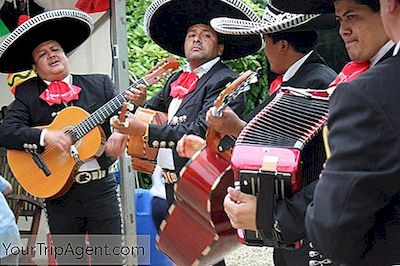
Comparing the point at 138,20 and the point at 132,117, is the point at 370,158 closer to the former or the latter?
the point at 132,117

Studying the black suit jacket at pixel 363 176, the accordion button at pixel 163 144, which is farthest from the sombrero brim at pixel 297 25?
the black suit jacket at pixel 363 176

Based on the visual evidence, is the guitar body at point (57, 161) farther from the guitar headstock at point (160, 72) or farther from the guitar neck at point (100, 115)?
the guitar headstock at point (160, 72)

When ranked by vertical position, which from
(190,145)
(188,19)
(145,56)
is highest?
(145,56)

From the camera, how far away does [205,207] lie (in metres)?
2.80

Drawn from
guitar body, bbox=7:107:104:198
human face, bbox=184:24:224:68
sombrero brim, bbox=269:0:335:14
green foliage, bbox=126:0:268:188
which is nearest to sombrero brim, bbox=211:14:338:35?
sombrero brim, bbox=269:0:335:14

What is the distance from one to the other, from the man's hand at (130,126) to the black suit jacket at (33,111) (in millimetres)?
356

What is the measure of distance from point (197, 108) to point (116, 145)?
68cm

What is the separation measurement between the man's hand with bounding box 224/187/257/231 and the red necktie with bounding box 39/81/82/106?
2.10 meters

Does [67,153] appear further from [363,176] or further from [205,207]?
[363,176]

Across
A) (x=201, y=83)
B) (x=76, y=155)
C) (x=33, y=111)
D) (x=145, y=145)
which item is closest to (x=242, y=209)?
(x=201, y=83)

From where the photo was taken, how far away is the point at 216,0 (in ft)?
12.1

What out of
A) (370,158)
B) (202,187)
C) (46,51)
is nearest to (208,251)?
(202,187)

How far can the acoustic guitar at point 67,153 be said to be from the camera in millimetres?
3906

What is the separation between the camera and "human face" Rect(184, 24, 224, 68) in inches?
143
